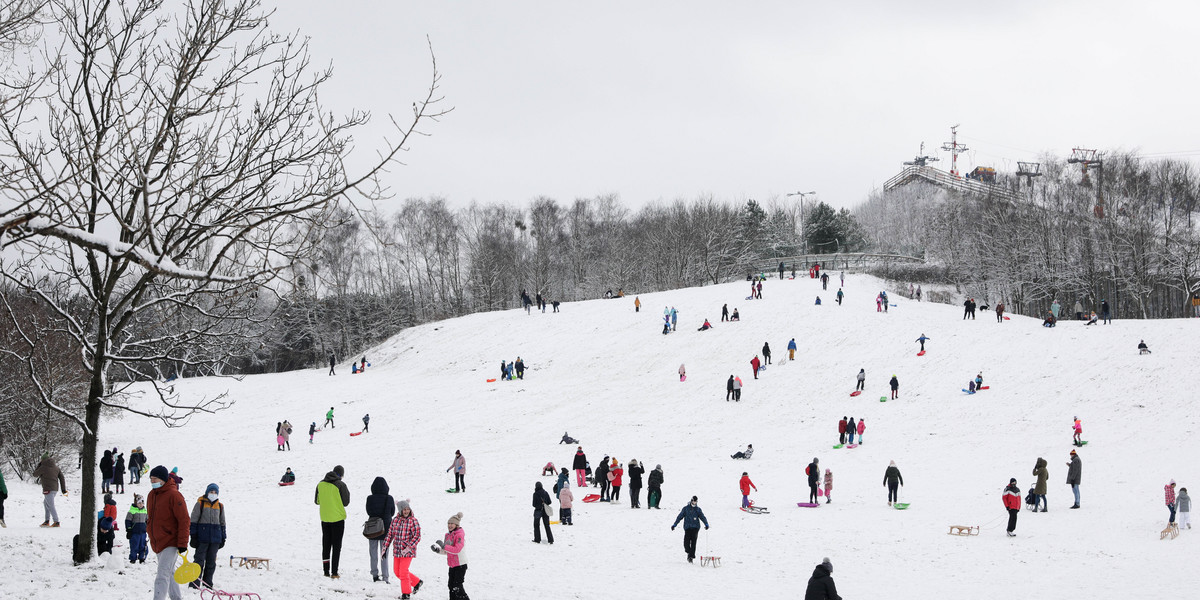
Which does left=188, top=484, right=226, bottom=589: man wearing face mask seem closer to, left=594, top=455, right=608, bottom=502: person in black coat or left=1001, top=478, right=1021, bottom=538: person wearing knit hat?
left=594, top=455, right=608, bottom=502: person in black coat

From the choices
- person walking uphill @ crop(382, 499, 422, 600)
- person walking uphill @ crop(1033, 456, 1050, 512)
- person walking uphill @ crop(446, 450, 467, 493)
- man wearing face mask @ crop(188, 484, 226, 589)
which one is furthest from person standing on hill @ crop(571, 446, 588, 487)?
man wearing face mask @ crop(188, 484, 226, 589)

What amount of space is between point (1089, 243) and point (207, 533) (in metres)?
62.8

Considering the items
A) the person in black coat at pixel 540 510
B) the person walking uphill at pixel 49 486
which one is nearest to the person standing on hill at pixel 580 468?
the person in black coat at pixel 540 510

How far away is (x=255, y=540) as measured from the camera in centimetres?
1592

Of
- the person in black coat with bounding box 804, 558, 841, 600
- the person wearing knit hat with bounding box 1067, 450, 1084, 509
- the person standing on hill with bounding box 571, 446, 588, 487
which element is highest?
the person in black coat with bounding box 804, 558, 841, 600

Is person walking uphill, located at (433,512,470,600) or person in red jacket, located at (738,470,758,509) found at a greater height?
person walking uphill, located at (433,512,470,600)

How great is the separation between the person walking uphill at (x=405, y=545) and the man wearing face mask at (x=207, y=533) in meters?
2.24

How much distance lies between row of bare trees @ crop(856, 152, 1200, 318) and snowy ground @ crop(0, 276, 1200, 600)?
53.6ft

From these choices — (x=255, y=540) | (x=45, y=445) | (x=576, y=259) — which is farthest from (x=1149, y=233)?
(x=45, y=445)

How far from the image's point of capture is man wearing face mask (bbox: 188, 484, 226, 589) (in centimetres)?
1027

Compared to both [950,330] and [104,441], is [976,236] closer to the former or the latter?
[950,330]

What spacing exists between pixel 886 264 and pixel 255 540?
2434 inches

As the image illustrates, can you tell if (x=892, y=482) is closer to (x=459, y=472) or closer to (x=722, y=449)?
(x=722, y=449)

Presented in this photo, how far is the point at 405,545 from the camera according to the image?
1081cm
